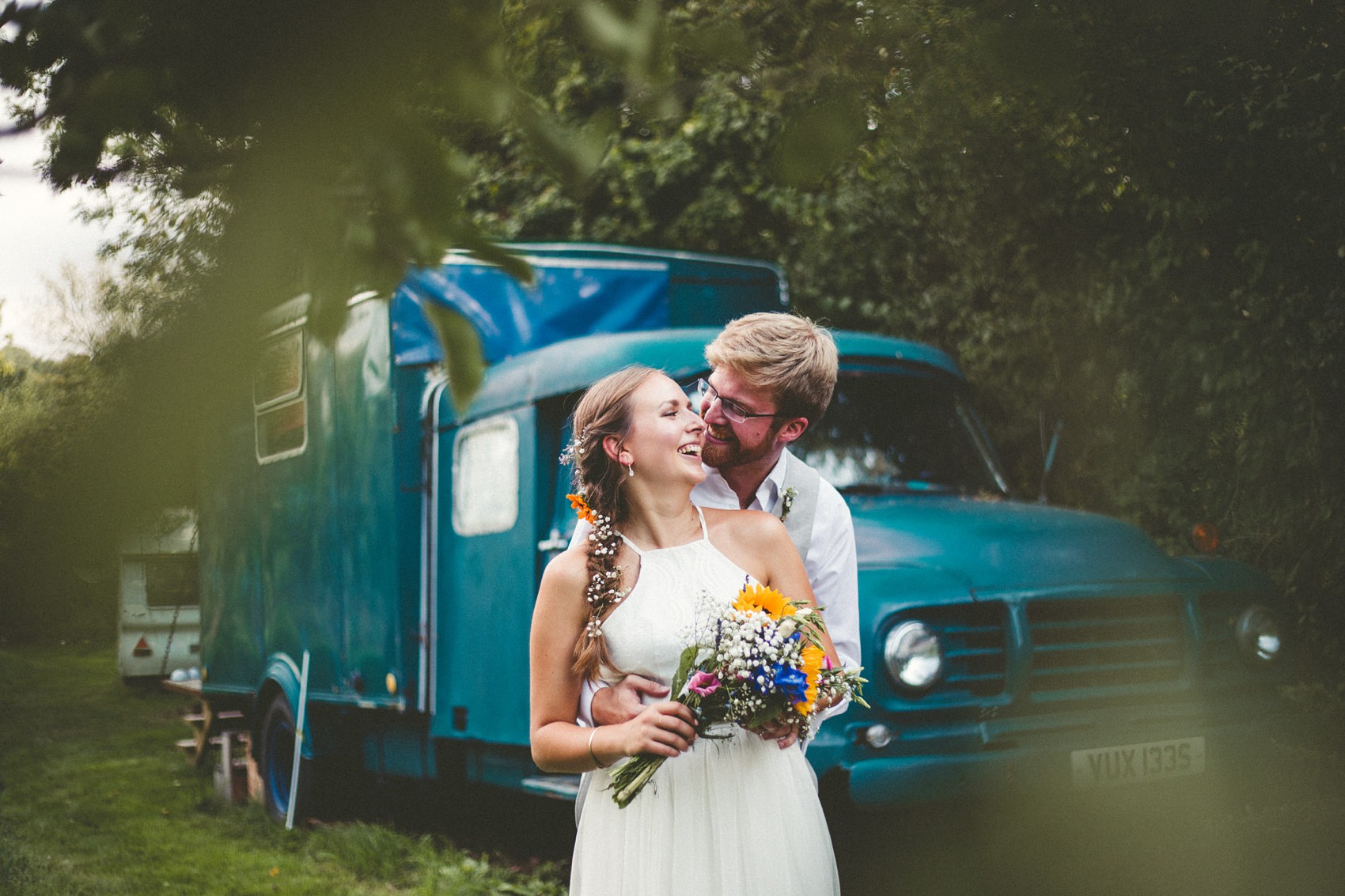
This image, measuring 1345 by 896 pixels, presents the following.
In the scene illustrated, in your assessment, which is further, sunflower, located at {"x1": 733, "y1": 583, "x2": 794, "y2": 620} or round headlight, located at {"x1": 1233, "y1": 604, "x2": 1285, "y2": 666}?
round headlight, located at {"x1": 1233, "y1": 604, "x2": 1285, "y2": 666}

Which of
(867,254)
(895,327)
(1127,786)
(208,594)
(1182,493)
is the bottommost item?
(1127,786)

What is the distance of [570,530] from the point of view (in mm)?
5031

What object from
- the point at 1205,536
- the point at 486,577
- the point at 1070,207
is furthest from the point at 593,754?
the point at 1070,207

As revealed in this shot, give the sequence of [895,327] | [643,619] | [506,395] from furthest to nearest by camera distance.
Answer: [895,327] → [506,395] → [643,619]

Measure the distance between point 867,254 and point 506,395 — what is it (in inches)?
183

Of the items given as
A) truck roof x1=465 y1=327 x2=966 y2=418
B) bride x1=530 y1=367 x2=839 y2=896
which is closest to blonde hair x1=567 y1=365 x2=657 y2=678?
bride x1=530 y1=367 x2=839 y2=896

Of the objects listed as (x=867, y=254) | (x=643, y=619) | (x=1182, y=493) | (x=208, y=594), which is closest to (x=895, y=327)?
(x=867, y=254)

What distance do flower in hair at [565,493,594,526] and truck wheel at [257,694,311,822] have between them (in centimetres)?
523

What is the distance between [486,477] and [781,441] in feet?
10.1

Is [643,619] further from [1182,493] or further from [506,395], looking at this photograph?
[1182,493]

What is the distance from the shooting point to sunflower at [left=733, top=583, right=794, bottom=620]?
2.28 meters

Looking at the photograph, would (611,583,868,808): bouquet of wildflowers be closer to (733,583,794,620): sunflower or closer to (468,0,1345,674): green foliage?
(733,583,794,620): sunflower

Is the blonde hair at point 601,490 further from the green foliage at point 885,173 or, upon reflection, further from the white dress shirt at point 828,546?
the green foliage at point 885,173

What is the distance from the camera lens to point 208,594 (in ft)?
27.3
